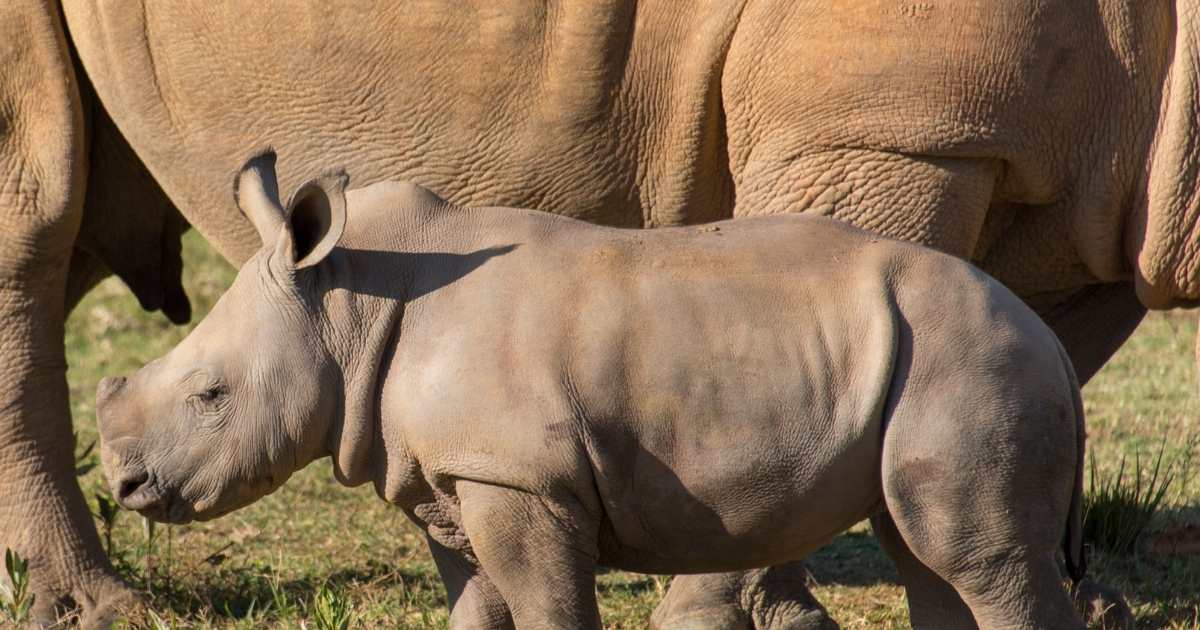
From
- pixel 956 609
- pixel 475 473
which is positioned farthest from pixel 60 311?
pixel 956 609

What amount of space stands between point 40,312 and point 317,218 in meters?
1.74

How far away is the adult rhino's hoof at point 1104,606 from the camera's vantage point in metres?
4.64

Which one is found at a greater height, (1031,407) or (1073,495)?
(1031,407)

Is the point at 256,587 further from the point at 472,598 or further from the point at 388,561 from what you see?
the point at 472,598

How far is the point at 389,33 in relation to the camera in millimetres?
4566

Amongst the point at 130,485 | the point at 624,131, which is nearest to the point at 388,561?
the point at 624,131

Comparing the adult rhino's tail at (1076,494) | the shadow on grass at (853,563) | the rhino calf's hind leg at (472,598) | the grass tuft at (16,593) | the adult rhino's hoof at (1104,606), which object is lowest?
the shadow on grass at (853,563)

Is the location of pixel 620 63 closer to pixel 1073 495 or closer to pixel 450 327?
pixel 450 327

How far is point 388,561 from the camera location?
223 inches

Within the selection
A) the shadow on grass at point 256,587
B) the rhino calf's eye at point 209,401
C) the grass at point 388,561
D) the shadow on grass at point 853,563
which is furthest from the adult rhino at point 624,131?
the rhino calf's eye at point 209,401

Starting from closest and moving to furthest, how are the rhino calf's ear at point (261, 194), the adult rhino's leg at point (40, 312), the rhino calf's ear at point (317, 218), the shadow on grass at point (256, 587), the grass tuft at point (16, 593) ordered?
the rhino calf's ear at point (317, 218) < the rhino calf's ear at point (261, 194) < the grass tuft at point (16, 593) < the adult rhino's leg at point (40, 312) < the shadow on grass at point (256, 587)

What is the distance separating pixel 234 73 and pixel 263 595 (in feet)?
4.91

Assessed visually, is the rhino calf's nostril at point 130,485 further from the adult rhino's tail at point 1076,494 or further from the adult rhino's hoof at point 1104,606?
the adult rhino's hoof at point 1104,606

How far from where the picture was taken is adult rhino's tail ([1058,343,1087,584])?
349cm
